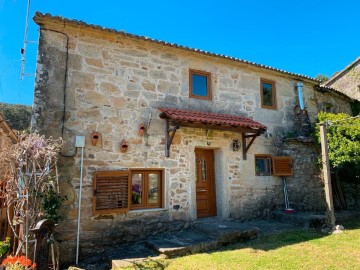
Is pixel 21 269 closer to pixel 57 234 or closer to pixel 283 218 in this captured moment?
pixel 57 234

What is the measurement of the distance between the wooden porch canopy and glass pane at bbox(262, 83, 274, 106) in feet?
5.87

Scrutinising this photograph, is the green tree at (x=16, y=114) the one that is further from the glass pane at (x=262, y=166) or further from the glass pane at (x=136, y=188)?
the glass pane at (x=262, y=166)

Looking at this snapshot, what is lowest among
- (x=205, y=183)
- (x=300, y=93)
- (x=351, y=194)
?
(x=351, y=194)

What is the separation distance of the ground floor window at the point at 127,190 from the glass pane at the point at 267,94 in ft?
16.9

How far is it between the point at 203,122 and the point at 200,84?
1.87 metres

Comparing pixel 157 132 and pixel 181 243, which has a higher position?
pixel 157 132

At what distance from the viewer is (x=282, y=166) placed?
970 centimetres

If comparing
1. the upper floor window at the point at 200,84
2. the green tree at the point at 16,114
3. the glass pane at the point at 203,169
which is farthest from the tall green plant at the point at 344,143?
the green tree at the point at 16,114

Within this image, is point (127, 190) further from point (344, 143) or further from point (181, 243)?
point (344, 143)

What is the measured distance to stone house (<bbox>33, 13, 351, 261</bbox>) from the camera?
21.8ft

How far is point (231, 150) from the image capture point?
893 centimetres

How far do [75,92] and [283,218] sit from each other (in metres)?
7.53

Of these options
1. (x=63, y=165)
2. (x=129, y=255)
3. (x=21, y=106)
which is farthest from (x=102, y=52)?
(x=21, y=106)

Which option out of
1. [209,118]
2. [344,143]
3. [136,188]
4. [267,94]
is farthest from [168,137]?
[344,143]
